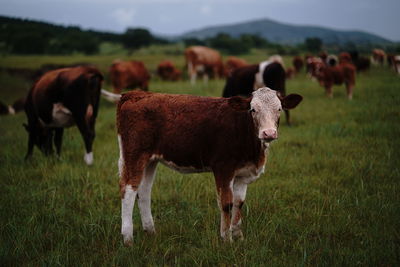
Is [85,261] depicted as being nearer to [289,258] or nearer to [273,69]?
[289,258]

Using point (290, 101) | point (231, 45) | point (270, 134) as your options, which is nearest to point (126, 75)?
point (290, 101)

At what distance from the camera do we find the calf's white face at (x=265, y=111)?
3275 mm

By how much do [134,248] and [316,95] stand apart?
12.3 m

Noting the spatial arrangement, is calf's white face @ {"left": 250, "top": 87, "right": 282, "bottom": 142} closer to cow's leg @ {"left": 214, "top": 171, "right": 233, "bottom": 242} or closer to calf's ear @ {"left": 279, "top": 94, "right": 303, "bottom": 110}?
calf's ear @ {"left": 279, "top": 94, "right": 303, "bottom": 110}

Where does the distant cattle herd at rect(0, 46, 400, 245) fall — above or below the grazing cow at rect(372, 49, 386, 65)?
below

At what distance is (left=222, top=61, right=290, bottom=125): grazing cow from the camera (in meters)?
10.3

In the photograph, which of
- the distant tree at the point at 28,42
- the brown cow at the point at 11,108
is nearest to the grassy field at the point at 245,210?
the distant tree at the point at 28,42

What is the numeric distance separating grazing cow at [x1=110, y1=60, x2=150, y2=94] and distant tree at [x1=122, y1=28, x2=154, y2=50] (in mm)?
23539

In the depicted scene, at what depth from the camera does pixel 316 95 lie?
14.4 meters

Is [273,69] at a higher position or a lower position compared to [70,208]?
higher

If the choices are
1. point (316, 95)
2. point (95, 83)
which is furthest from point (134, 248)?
point (316, 95)

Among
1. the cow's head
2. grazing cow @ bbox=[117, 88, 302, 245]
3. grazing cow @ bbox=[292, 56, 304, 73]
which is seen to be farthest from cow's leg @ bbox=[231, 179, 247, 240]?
grazing cow @ bbox=[292, 56, 304, 73]

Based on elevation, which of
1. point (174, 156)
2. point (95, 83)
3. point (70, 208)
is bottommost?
point (70, 208)

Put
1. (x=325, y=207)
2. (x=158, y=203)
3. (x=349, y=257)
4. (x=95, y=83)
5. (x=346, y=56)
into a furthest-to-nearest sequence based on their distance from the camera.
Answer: (x=346, y=56) < (x=95, y=83) < (x=158, y=203) < (x=325, y=207) < (x=349, y=257)
